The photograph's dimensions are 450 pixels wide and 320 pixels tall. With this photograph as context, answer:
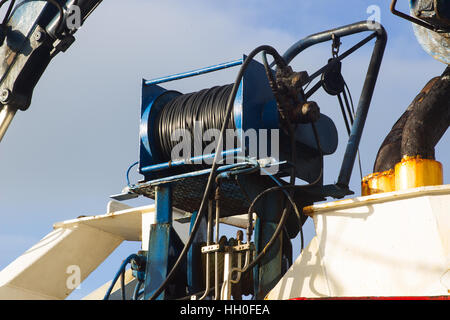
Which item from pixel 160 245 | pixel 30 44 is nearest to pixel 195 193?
pixel 160 245

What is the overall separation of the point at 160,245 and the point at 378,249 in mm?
2045

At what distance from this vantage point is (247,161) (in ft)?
20.8

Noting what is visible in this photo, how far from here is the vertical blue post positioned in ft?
21.9

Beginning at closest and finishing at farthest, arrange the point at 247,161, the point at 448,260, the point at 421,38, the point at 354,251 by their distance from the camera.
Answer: the point at 448,260 < the point at 354,251 < the point at 247,161 < the point at 421,38

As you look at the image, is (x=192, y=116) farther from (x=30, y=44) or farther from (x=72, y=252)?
(x=72, y=252)

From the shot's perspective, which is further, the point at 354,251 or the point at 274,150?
the point at 274,150

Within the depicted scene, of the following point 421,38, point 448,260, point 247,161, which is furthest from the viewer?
point 421,38

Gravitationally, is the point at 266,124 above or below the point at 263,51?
below

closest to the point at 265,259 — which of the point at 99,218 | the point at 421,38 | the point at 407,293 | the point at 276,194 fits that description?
the point at 276,194

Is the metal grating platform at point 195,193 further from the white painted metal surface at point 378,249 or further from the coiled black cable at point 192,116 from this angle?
the white painted metal surface at point 378,249

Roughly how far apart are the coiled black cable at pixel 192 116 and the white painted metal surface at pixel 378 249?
1.20 metres

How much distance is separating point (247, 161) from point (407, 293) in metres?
1.71
